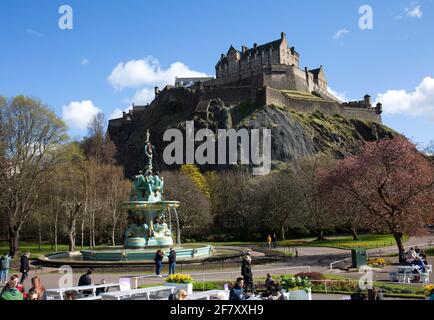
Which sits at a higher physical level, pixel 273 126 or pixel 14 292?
pixel 273 126

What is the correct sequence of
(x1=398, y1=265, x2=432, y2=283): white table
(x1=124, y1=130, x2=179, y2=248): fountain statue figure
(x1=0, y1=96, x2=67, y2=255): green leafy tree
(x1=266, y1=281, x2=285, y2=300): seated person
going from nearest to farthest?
1. (x1=266, y1=281, x2=285, y2=300): seated person
2. (x1=398, y1=265, x2=432, y2=283): white table
3. (x1=124, y1=130, x2=179, y2=248): fountain statue figure
4. (x1=0, y1=96, x2=67, y2=255): green leafy tree

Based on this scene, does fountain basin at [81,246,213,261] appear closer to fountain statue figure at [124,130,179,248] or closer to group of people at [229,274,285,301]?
fountain statue figure at [124,130,179,248]

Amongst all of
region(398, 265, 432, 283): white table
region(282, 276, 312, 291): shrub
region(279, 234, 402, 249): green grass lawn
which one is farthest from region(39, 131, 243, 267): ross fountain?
region(279, 234, 402, 249): green grass lawn

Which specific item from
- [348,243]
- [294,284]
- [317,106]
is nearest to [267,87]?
[317,106]

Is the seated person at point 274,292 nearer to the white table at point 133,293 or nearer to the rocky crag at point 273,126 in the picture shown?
the white table at point 133,293

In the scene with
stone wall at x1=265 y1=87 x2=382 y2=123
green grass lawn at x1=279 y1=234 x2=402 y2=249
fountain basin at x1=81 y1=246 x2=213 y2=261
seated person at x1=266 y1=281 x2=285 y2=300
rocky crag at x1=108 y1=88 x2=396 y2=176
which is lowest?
green grass lawn at x1=279 y1=234 x2=402 y2=249

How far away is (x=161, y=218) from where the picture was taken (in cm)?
2650

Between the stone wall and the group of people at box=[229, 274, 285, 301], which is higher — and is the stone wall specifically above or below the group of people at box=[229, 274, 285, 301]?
above

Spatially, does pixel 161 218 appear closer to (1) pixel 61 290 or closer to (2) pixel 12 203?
(2) pixel 12 203

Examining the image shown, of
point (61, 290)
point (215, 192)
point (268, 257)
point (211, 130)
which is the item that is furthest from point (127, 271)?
point (211, 130)

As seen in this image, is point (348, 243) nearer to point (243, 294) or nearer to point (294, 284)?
point (294, 284)

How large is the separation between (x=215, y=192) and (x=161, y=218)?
33244mm

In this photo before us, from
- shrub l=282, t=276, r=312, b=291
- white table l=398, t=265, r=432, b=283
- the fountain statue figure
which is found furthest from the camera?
the fountain statue figure

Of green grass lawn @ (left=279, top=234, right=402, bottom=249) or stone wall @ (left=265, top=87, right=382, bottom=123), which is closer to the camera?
green grass lawn @ (left=279, top=234, right=402, bottom=249)
